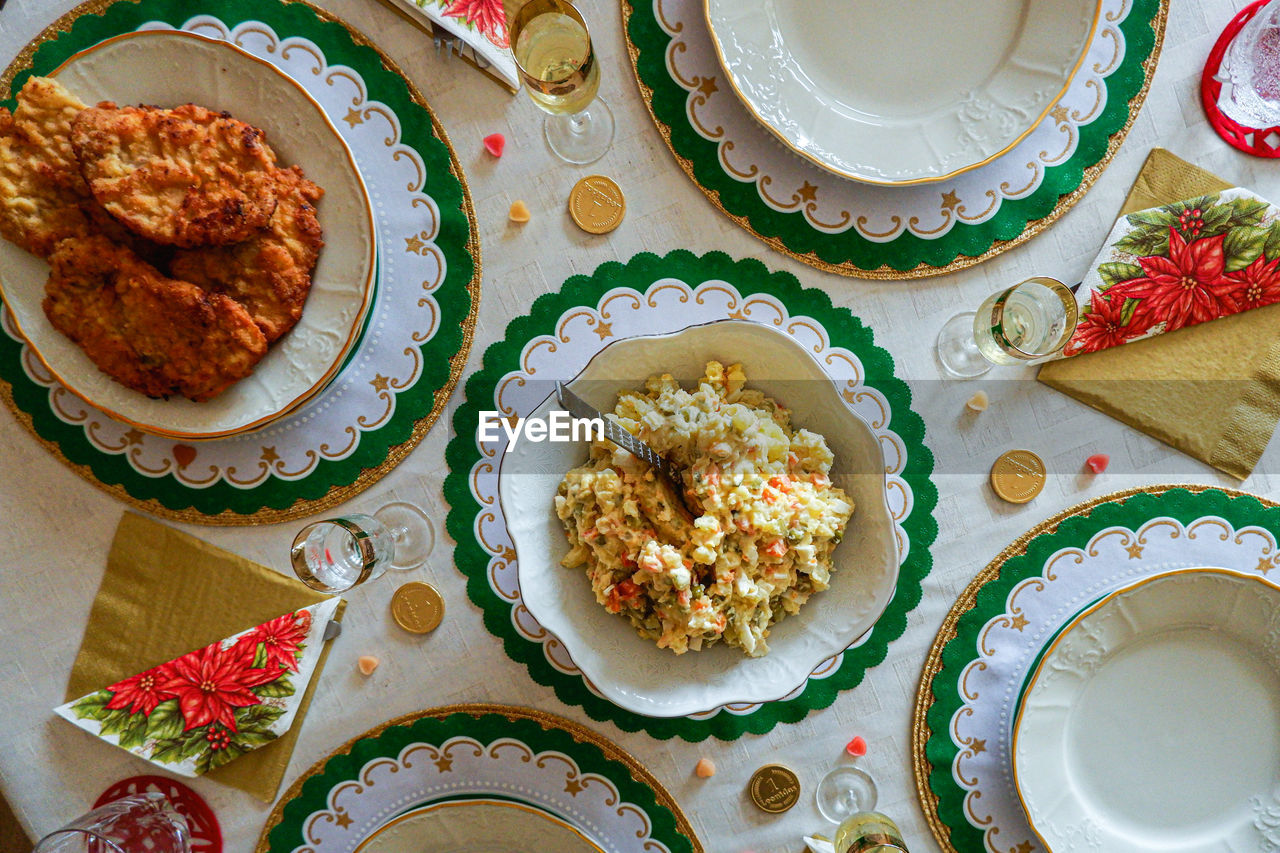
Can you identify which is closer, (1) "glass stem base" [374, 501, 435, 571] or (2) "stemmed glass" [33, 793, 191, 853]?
(2) "stemmed glass" [33, 793, 191, 853]

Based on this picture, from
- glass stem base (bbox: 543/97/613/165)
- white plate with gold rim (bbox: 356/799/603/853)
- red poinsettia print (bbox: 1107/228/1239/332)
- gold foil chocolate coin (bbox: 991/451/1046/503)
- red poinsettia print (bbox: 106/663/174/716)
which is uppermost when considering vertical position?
glass stem base (bbox: 543/97/613/165)

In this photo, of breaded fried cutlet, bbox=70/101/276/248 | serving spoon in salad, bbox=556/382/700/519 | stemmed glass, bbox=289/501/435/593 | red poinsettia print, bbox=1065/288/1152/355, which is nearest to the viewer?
serving spoon in salad, bbox=556/382/700/519

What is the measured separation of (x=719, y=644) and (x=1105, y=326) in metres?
0.99

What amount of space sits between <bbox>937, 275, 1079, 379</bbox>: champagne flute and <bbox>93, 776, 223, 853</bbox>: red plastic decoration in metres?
1.70

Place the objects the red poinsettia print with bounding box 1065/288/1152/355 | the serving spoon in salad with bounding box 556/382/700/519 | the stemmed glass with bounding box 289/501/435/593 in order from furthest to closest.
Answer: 1. the red poinsettia print with bounding box 1065/288/1152/355
2. the stemmed glass with bounding box 289/501/435/593
3. the serving spoon in salad with bounding box 556/382/700/519

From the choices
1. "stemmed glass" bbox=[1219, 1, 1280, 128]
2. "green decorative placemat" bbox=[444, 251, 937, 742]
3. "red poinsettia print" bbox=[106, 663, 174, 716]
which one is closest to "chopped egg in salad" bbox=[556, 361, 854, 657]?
"green decorative placemat" bbox=[444, 251, 937, 742]

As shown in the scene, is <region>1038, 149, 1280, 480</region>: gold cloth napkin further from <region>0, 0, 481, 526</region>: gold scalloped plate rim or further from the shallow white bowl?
<region>0, 0, 481, 526</region>: gold scalloped plate rim

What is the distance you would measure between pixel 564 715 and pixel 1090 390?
1229 mm

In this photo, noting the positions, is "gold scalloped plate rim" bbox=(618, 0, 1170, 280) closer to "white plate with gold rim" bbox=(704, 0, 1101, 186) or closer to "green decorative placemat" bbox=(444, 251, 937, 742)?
"green decorative placemat" bbox=(444, 251, 937, 742)

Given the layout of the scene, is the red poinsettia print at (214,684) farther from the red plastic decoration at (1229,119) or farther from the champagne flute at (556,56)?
the red plastic decoration at (1229,119)

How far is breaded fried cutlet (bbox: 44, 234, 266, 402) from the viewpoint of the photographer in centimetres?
133

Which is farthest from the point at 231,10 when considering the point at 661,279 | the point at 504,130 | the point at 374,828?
the point at 374,828

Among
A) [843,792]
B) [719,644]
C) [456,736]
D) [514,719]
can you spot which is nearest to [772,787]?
[843,792]

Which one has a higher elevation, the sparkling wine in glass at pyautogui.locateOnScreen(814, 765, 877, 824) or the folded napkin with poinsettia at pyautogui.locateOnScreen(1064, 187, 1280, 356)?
the folded napkin with poinsettia at pyautogui.locateOnScreen(1064, 187, 1280, 356)
